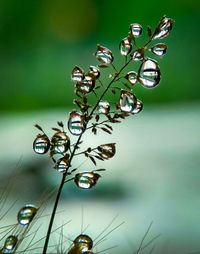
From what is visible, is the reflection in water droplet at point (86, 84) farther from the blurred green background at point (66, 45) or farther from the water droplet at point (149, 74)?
the blurred green background at point (66, 45)

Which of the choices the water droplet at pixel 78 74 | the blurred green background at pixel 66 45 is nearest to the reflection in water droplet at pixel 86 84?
the water droplet at pixel 78 74

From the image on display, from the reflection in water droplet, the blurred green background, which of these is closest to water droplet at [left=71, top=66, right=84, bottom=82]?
the reflection in water droplet

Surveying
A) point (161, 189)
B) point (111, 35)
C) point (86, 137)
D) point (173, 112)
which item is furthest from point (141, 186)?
point (111, 35)

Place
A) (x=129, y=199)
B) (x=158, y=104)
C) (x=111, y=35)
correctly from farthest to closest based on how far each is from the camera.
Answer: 1. (x=111, y=35)
2. (x=158, y=104)
3. (x=129, y=199)

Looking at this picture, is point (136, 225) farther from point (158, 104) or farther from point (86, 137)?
point (158, 104)

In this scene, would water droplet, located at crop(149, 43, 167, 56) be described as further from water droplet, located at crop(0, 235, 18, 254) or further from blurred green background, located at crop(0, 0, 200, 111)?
blurred green background, located at crop(0, 0, 200, 111)

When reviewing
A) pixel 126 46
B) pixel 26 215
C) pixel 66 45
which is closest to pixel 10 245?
pixel 26 215

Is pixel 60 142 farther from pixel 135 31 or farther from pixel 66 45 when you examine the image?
pixel 66 45
